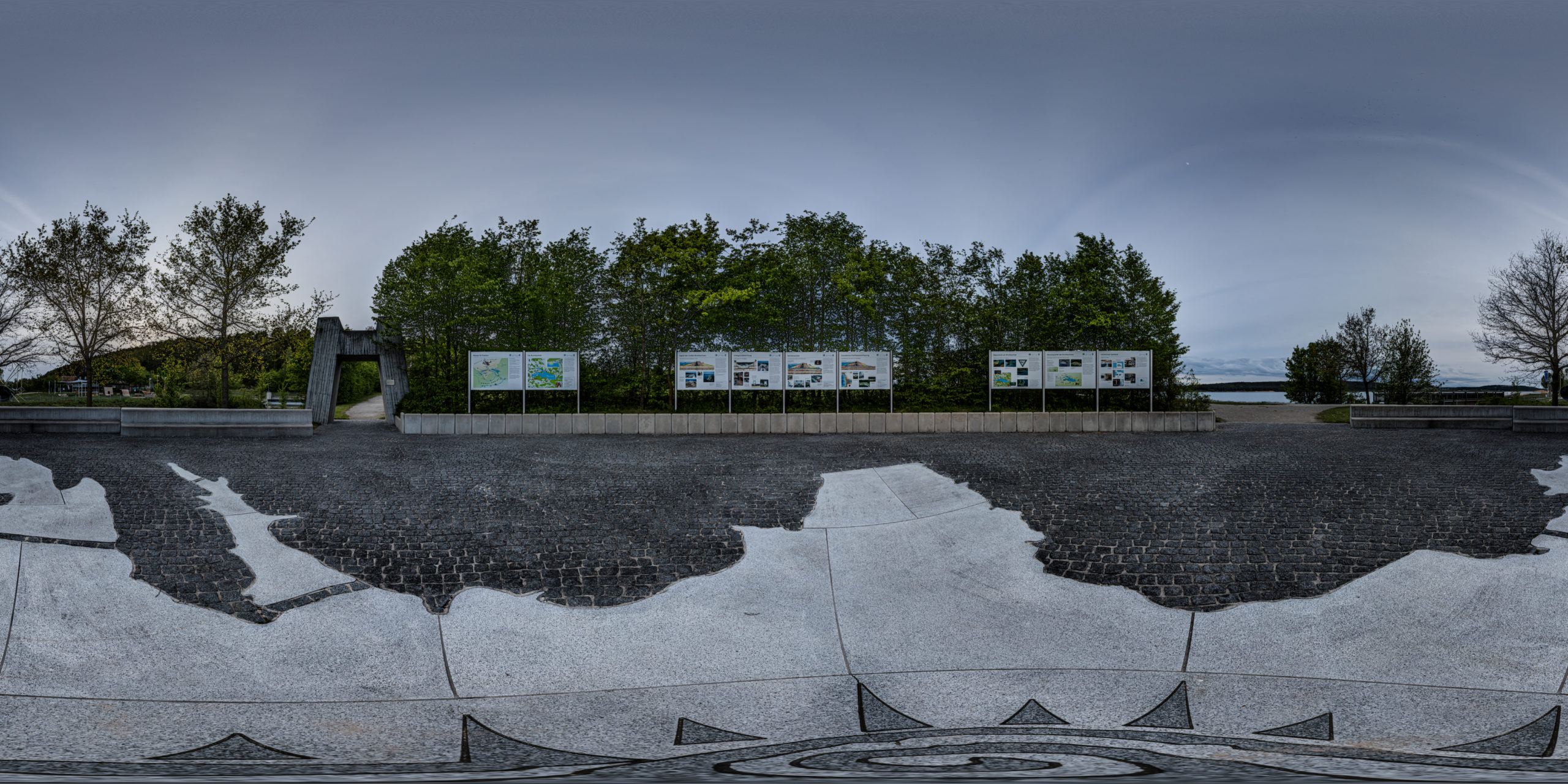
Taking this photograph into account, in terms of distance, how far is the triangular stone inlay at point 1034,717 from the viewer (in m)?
3.81

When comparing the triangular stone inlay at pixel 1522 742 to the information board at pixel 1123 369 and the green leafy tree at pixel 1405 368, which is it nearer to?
the information board at pixel 1123 369

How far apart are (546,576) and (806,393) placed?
11155 mm

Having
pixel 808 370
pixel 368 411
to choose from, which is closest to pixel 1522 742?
pixel 808 370

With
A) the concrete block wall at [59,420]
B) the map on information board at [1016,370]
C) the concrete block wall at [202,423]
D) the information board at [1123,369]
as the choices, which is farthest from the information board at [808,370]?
the concrete block wall at [59,420]

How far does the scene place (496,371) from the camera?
576 inches

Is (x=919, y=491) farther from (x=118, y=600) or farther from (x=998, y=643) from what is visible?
(x=118, y=600)

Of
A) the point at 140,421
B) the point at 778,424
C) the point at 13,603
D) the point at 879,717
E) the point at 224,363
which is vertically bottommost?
the point at 879,717

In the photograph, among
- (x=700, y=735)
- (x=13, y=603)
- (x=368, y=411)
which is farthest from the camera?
(x=368, y=411)

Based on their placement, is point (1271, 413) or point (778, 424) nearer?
point (778, 424)

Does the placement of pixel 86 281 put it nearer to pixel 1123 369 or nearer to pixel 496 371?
pixel 496 371

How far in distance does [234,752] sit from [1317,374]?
129ft

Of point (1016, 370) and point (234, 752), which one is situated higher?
point (1016, 370)

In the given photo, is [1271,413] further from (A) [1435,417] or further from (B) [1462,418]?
(B) [1462,418]

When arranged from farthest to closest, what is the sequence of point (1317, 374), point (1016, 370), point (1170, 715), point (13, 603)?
1. point (1317, 374)
2. point (1016, 370)
3. point (13, 603)
4. point (1170, 715)
